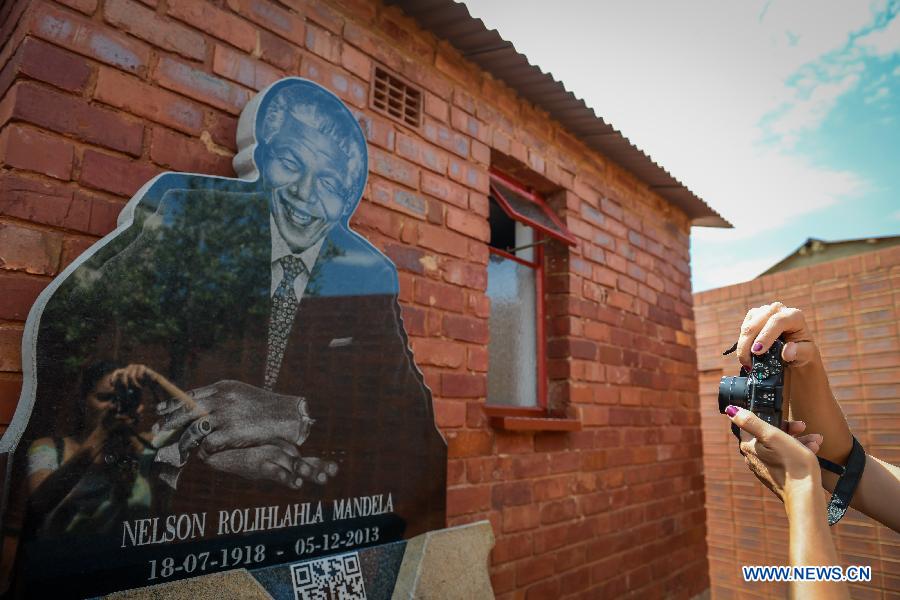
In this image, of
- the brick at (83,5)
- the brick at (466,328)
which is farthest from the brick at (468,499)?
the brick at (83,5)

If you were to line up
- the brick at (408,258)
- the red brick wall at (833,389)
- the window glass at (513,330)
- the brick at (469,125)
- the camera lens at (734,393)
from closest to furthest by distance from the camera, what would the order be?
1. the camera lens at (734,393)
2. the brick at (408,258)
3. the brick at (469,125)
4. the window glass at (513,330)
5. the red brick wall at (833,389)

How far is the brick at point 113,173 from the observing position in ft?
5.02

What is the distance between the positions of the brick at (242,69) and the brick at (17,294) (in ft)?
2.98

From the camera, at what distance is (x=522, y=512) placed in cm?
270

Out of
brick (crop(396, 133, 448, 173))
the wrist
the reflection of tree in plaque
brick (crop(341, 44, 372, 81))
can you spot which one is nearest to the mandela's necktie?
the reflection of tree in plaque

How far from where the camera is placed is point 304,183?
1.86 m

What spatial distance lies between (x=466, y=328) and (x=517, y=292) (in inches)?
32.5

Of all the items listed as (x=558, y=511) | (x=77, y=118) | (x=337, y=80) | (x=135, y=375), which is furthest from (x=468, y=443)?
(x=77, y=118)

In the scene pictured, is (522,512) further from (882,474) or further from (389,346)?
(882,474)

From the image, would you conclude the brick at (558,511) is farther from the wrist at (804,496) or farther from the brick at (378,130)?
the brick at (378,130)

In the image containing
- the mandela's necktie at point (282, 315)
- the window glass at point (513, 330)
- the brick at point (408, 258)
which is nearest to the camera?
the mandela's necktie at point (282, 315)

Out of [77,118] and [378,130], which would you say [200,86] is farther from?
[378,130]

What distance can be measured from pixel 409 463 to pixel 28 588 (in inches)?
46.0

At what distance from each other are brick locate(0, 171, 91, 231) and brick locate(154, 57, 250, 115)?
0.49 meters
